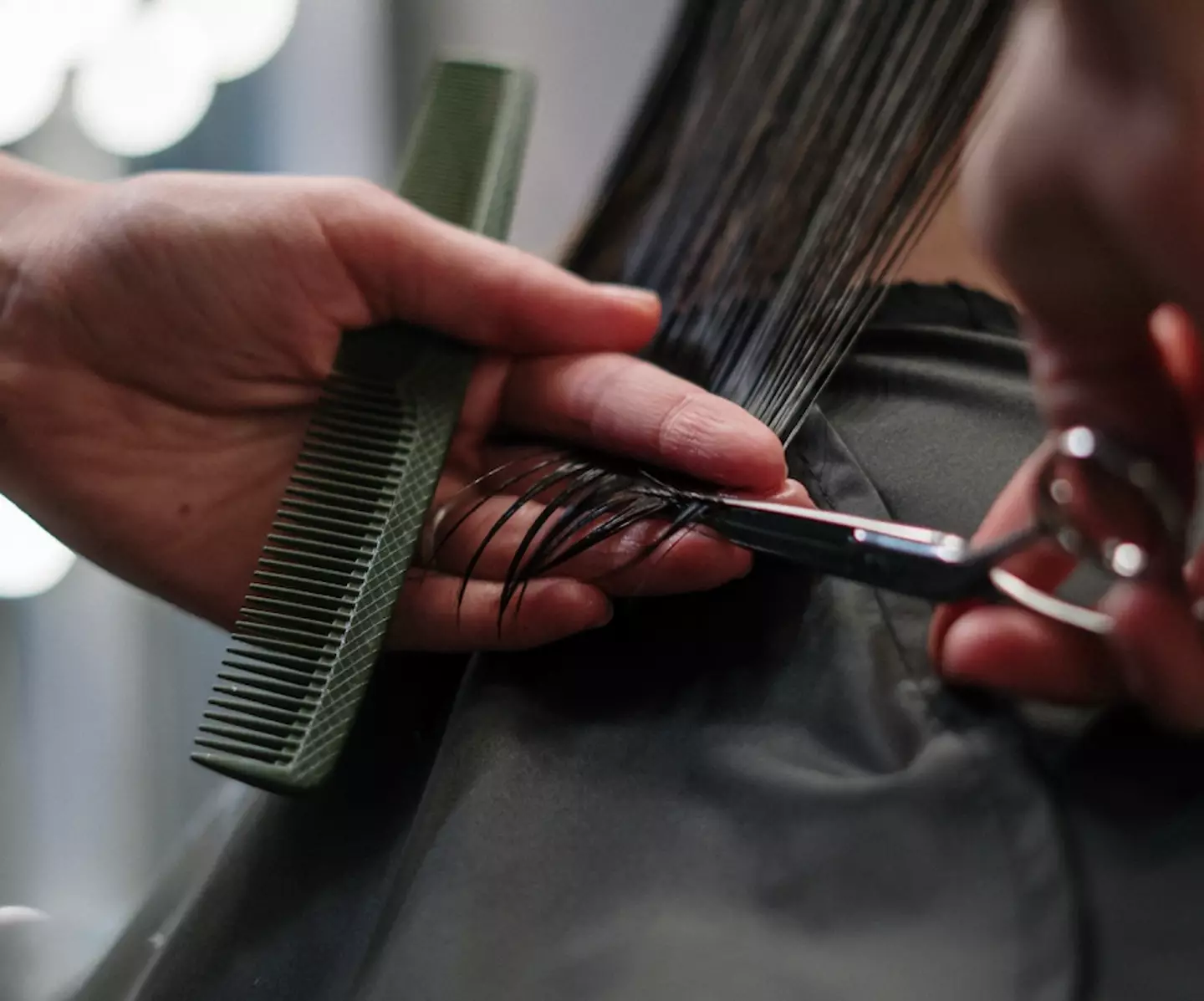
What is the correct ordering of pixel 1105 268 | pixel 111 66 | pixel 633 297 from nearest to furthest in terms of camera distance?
1. pixel 1105 268
2. pixel 633 297
3. pixel 111 66

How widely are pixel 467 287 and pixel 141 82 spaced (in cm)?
62

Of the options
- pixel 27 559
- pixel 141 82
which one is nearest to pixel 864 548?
pixel 27 559

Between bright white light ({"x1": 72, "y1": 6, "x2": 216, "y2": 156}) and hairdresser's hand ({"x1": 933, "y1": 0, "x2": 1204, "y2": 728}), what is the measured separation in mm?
882

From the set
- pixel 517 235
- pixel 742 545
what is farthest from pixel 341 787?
pixel 517 235

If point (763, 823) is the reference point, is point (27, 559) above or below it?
below

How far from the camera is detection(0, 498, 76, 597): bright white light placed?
32.7 inches

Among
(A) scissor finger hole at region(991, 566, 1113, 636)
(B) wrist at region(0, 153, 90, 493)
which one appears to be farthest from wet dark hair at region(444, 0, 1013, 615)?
(B) wrist at region(0, 153, 90, 493)

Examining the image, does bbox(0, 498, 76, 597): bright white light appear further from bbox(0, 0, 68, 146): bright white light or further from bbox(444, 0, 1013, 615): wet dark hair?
bbox(444, 0, 1013, 615): wet dark hair

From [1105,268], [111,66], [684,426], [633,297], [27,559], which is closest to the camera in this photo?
[1105,268]

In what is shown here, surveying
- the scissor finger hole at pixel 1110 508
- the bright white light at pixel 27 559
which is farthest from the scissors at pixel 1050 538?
the bright white light at pixel 27 559

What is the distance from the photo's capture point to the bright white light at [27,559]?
83 centimetres

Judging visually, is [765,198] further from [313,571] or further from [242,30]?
[242,30]

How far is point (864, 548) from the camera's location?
36cm

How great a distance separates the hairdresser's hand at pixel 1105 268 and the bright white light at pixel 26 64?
922 millimetres
